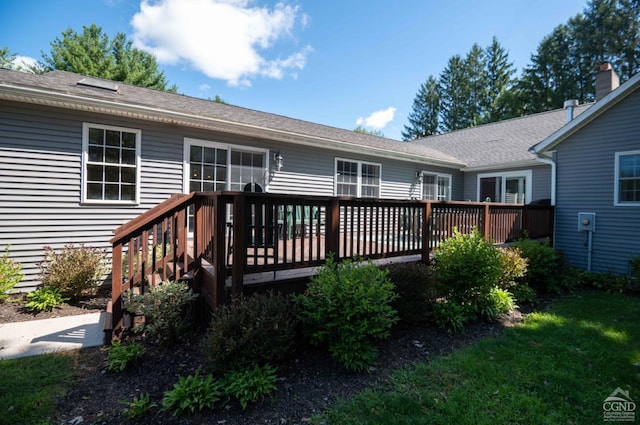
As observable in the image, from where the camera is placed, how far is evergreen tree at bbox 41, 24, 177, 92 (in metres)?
19.5

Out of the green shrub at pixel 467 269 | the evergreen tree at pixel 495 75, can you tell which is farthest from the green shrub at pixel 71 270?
the evergreen tree at pixel 495 75

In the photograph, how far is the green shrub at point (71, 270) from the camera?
4668 mm

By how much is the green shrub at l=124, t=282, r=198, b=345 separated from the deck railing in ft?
0.87

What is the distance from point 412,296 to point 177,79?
91.2 feet

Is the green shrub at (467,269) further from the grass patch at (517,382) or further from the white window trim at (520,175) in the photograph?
the white window trim at (520,175)

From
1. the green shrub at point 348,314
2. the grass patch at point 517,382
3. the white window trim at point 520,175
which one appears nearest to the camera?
the grass patch at point 517,382

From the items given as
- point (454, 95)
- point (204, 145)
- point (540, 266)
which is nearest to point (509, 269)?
point (540, 266)

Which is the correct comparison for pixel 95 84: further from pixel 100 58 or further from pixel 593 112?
pixel 100 58

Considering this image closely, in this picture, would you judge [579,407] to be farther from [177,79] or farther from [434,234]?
[177,79]

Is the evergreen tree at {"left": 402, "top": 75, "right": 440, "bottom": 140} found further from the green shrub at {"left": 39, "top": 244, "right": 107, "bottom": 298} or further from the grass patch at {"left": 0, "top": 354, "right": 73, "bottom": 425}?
the grass patch at {"left": 0, "top": 354, "right": 73, "bottom": 425}

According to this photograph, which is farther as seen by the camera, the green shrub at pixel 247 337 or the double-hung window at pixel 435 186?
the double-hung window at pixel 435 186

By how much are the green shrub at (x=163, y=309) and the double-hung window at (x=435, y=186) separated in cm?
883

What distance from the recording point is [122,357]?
9.39ft

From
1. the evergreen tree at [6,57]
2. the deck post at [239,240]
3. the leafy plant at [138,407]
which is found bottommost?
the leafy plant at [138,407]
